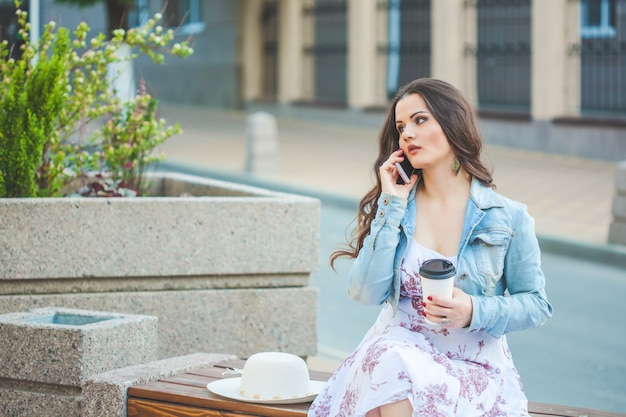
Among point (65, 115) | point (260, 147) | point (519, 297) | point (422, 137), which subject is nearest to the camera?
point (519, 297)

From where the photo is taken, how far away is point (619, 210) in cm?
1080

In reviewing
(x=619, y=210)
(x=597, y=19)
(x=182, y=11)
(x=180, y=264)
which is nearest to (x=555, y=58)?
(x=597, y=19)

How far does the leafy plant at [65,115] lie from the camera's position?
6055 mm

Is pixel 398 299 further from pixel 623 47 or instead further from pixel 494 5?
pixel 494 5

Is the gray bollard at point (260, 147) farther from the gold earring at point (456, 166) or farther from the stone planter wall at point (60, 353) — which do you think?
the gold earring at point (456, 166)

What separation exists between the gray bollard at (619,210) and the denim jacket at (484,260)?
6976mm

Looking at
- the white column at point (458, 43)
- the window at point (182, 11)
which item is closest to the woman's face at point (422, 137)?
the white column at point (458, 43)

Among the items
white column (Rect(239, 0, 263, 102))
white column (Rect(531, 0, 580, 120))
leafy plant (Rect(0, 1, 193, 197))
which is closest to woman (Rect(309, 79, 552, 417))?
leafy plant (Rect(0, 1, 193, 197))

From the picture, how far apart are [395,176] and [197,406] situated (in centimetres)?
108

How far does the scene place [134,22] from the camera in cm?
3203

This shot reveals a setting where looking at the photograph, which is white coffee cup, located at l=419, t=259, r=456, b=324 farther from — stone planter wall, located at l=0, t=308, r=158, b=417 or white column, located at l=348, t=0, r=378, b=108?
white column, located at l=348, t=0, r=378, b=108

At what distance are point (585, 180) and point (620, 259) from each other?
15.8ft

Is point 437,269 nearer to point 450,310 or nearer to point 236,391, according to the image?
point 450,310

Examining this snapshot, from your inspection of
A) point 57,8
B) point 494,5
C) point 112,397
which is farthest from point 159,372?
point 57,8
